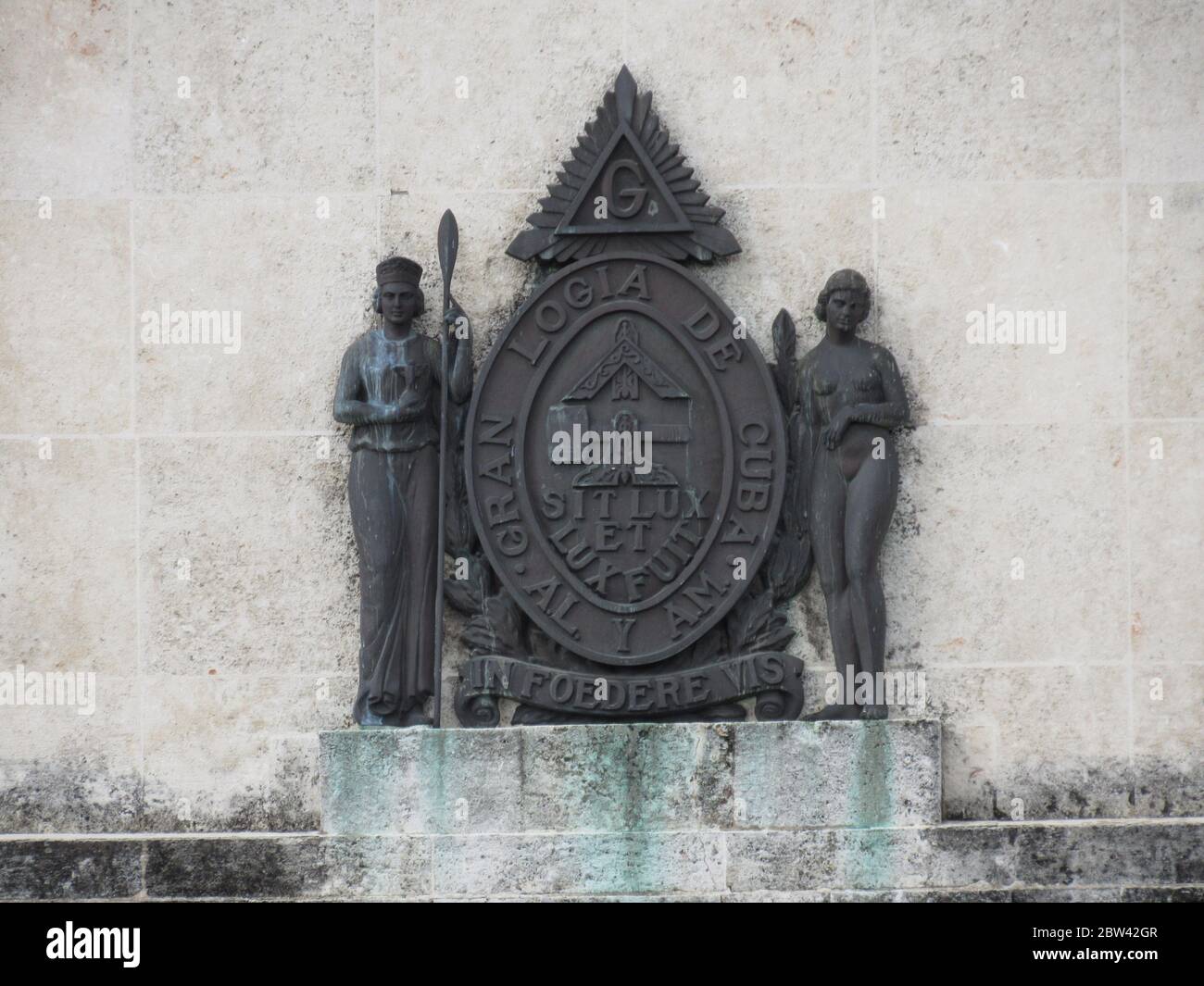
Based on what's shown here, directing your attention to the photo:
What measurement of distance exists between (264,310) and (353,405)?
28.8 inches

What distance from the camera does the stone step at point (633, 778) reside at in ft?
26.6

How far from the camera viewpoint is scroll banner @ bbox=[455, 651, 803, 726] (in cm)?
827

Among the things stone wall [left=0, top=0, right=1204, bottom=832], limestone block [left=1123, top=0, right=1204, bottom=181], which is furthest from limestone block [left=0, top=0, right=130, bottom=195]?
limestone block [left=1123, top=0, right=1204, bottom=181]

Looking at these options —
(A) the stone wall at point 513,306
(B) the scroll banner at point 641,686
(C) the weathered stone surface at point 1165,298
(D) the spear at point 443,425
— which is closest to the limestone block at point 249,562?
(A) the stone wall at point 513,306

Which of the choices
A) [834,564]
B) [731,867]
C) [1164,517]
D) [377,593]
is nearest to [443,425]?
[377,593]

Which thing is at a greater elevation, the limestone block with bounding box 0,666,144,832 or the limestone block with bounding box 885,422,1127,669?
the limestone block with bounding box 885,422,1127,669

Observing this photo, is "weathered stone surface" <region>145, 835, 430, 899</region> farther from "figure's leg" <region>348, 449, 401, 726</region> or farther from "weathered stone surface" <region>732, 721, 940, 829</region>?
"weathered stone surface" <region>732, 721, 940, 829</region>

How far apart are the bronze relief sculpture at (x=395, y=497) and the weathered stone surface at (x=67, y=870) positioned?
1.28 m

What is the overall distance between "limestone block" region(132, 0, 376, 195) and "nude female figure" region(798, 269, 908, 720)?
261cm
